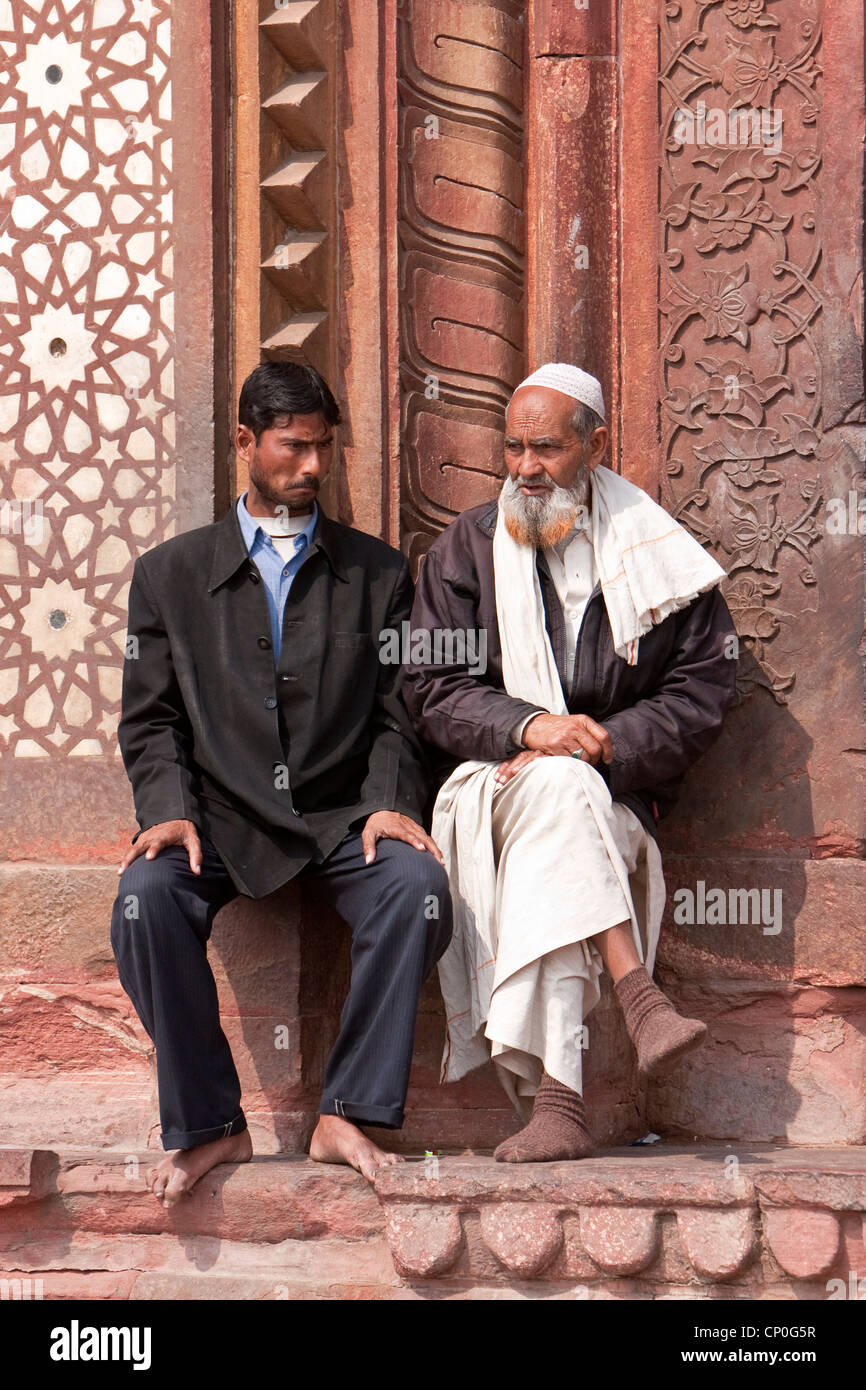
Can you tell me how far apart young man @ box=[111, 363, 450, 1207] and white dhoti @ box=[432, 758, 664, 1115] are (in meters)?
0.12

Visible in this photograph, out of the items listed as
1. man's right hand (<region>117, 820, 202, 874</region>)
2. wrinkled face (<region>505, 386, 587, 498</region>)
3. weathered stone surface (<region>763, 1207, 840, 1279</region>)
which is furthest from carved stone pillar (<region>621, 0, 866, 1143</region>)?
man's right hand (<region>117, 820, 202, 874</region>)

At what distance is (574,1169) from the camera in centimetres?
337

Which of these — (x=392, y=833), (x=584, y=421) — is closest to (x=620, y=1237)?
(x=392, y=833)

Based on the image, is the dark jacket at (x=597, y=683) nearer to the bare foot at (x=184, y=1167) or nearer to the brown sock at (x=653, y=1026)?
the brown sock at (x=653, y=1026)

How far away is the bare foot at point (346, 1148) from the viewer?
3492 millimetres

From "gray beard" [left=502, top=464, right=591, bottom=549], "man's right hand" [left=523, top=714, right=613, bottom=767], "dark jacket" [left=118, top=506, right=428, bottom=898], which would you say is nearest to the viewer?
"man's right hand" [left=523, top=714, right=613, bottom=767]

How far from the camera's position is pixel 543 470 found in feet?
13.0

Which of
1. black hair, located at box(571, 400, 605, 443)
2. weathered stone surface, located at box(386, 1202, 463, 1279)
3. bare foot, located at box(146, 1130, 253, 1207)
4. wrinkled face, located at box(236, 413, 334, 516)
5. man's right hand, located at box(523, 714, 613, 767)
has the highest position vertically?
black hair, located at box(571, 400, 605, 443)

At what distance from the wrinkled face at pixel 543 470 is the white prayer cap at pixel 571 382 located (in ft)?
0.08

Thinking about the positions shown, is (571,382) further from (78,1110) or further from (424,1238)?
(78,1110)

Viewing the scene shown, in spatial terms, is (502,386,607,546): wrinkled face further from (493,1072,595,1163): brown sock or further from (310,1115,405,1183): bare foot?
(310,1115,405,1183): bare foot

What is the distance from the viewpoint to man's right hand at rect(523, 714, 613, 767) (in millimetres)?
3721

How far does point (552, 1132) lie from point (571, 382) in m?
1.69

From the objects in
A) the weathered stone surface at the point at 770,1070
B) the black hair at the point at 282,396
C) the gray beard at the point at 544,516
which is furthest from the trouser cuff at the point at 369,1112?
the black hair at the point at 282,396
